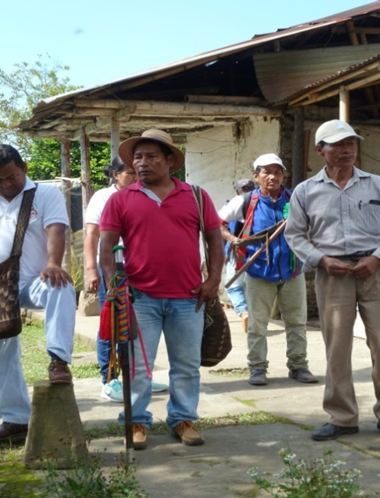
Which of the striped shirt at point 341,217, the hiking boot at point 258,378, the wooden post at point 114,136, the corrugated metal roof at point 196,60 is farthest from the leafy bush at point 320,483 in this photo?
the wooden post at point 114,136

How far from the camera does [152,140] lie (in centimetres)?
456

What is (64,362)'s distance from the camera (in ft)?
14.0

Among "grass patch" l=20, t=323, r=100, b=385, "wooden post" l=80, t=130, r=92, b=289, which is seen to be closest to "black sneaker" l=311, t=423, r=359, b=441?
"grass patch" l=20, t=323, r=100, b=385

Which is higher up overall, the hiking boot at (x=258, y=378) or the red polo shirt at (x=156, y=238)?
the red polo shirt at (x=156, y=238)

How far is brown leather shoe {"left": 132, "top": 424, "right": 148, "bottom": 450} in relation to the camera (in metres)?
4.50

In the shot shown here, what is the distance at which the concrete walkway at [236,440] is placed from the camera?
391 centimetres

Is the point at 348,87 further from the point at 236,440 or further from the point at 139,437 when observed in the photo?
the point at 139,437

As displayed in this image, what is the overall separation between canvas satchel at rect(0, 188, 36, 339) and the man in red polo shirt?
1.62 ft

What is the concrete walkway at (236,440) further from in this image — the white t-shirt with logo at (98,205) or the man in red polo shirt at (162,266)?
the white t-shirt with logo at (98,205)

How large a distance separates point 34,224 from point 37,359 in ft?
14.0

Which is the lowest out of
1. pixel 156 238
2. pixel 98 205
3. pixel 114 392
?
pixel 114 392

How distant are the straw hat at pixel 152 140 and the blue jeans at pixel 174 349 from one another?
33.9 inches

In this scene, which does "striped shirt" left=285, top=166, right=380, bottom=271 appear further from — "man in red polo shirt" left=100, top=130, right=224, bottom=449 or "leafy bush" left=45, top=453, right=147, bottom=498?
"leafy bush" left=45, top=453, right=147, bottom=498

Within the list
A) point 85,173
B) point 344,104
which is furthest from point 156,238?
point 85,173
